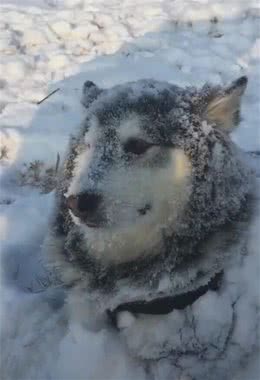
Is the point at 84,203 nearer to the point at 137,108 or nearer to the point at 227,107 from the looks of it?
the point at 137,108

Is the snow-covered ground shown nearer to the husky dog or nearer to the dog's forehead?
the husky dog

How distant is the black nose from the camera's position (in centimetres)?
293

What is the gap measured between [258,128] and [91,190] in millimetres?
2657

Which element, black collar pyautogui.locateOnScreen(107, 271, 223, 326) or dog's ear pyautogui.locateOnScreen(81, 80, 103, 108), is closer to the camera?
black collar pyautogui.locateOnScreen(107, 271, 223, 326)

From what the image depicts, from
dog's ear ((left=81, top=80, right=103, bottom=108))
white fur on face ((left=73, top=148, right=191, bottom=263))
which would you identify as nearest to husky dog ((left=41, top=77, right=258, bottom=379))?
white fur on face ((left=73, top=148, right=191, bottom=263))

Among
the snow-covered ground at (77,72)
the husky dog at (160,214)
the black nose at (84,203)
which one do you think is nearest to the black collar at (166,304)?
the husky dog at (160,214)

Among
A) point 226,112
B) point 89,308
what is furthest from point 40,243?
point 226,112

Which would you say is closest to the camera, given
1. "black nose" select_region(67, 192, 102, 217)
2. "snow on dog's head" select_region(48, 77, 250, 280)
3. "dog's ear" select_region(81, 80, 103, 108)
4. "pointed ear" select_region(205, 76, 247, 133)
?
"black nose" select_region(67, 192, 102, 217)

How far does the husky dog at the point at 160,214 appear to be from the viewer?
3.07 meters

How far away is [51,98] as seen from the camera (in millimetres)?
5449

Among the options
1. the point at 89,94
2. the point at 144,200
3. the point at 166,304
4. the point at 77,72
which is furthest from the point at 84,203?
the point at 77,72

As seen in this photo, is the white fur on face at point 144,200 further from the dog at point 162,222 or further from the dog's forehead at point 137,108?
the dog's forehead at point 137,108

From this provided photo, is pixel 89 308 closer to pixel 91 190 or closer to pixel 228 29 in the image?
pixel 91 190

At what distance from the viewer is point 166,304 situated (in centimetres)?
321
